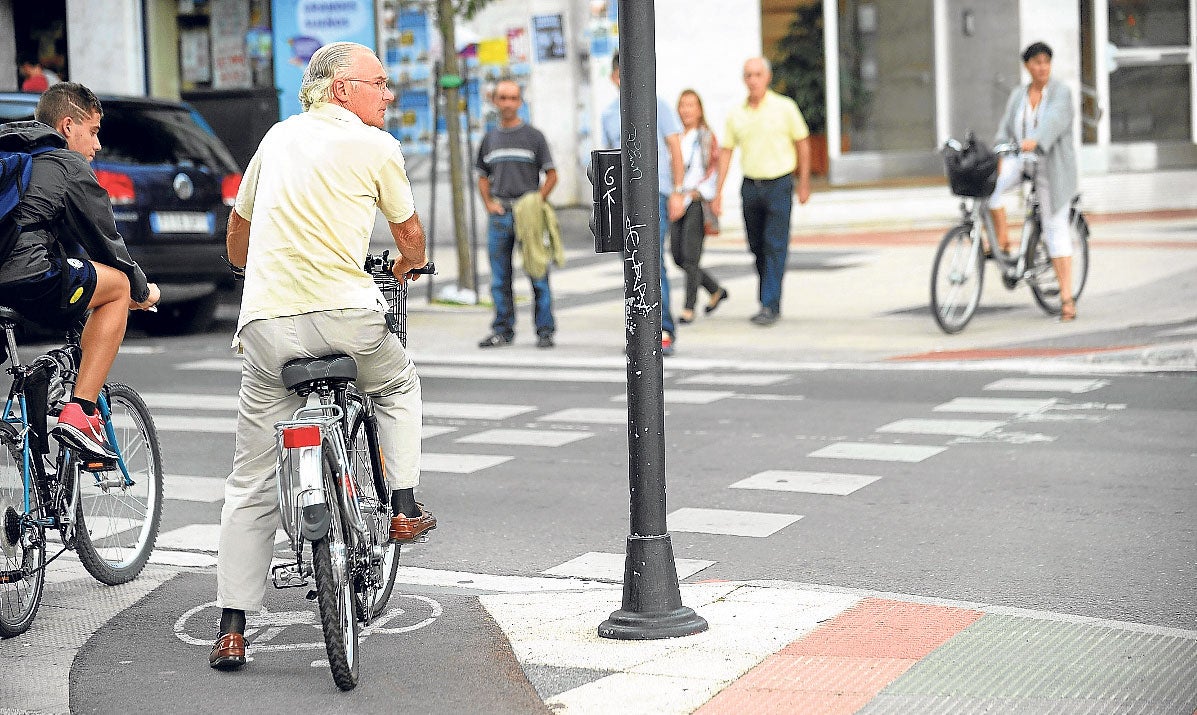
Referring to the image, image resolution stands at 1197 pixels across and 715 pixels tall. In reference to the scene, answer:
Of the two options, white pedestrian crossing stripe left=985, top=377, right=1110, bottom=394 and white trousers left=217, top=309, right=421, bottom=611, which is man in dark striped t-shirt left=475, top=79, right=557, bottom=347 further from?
white trousers left=217, top=309, right=421, bottom=611

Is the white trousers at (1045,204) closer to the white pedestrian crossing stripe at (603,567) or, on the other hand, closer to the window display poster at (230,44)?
the white pedestrian crossing stripe at (603,567)

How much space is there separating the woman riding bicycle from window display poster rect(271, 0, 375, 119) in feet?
35.8

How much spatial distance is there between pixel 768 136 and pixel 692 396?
380 centimetres

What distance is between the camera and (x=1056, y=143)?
42.0ft

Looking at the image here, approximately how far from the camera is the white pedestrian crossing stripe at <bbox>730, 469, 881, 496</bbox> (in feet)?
25.4

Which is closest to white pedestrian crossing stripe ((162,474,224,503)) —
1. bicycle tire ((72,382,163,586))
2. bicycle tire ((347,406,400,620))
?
bicycle tire ((72,382,163,586))

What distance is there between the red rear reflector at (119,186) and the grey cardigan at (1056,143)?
6.59 meters

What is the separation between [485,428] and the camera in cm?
964

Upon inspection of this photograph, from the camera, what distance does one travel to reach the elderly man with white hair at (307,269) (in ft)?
16.5

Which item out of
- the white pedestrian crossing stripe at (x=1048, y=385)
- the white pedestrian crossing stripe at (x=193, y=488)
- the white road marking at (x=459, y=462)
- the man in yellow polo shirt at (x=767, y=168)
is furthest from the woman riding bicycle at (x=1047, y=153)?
the white pedestrian crossing stripe at (x=193, y=488)

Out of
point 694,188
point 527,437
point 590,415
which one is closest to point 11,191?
point 527,437

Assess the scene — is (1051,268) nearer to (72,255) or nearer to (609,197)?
(609,197)

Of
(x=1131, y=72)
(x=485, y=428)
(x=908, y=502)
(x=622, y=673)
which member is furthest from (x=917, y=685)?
(x=1131, y=72)

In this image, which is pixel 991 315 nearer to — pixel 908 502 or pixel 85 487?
pixel 908 502
